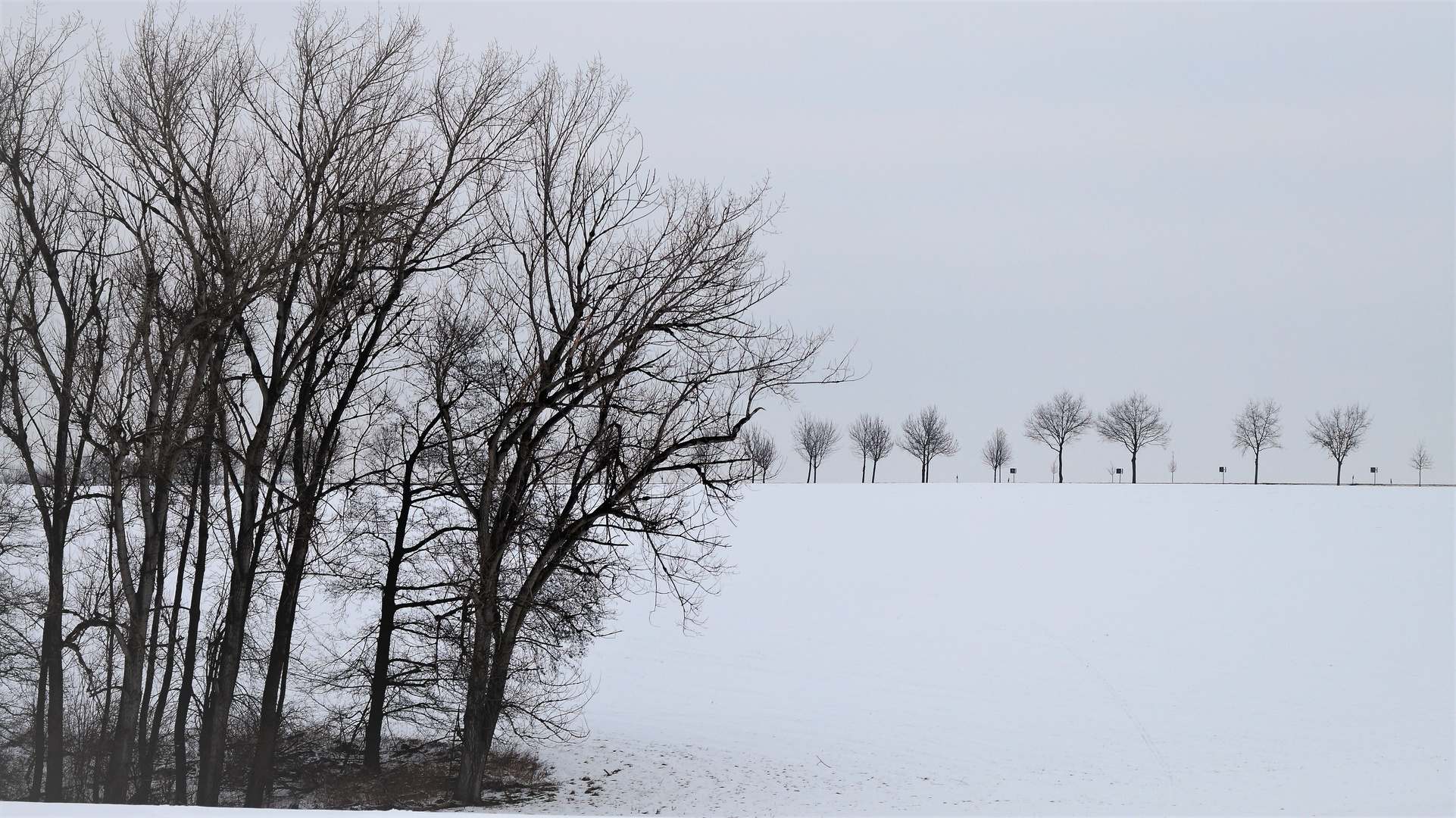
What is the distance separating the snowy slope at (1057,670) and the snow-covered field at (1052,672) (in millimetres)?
89

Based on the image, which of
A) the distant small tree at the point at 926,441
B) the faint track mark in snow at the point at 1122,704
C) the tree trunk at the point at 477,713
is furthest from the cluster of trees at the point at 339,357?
the distant small tree at the point at 926,441

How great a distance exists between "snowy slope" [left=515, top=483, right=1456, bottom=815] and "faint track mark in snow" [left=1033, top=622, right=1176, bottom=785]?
0.24ft

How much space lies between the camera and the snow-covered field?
16.5m

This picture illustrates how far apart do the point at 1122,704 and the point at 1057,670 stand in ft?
9.25

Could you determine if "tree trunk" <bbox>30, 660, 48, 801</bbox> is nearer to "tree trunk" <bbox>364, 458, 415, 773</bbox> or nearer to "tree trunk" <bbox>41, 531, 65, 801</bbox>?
"tree trunk" <bbox>41, 531, 65, 801</bbox>

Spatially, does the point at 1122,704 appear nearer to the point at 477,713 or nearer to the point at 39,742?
the point at 477,713

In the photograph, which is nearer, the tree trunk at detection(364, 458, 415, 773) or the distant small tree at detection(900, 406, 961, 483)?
the tree trunk at detection(364, 458, 415, 773)

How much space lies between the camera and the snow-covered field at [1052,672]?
16.5 metres

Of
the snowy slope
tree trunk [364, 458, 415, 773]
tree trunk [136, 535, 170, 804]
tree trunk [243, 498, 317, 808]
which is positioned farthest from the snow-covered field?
tree trunk [136, 535, 170, 804]

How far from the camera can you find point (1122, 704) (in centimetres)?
2183

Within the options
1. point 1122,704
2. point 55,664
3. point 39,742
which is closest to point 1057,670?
point 1122,704

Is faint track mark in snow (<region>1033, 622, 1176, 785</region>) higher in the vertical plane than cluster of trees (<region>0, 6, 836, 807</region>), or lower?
lower

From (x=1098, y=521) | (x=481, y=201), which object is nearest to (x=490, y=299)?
(x=481, y=201)

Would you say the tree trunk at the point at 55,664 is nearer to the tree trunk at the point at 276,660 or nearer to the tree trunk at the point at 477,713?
the tree trunk at the point at 276,660
